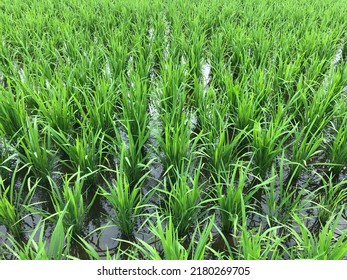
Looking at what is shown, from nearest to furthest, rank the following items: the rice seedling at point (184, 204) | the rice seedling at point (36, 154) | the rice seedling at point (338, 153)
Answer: the rice seedling at point (184, 204) → the rice seedling at point (36, 154) → the rice seedling at point (338, 153)

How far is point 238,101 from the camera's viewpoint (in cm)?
206

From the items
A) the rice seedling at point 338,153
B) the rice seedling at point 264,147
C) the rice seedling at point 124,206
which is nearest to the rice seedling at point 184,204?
the rice seedling at point 124,206

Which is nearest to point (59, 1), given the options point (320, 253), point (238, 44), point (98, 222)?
point (238, 44)

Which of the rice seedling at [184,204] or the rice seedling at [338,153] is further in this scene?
the rice seedling at [338,153]

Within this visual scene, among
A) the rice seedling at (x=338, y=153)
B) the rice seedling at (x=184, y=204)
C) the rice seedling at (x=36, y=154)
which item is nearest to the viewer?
the rice seedling at (x=184, y=204)

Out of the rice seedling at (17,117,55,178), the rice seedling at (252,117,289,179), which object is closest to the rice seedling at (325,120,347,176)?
the rice seedling at (252,117,289,179)

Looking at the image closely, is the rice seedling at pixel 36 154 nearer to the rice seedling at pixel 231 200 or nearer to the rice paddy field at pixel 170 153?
the rice paddy field at pixel 170 153

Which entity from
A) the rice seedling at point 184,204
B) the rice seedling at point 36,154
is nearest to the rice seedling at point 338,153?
the rice seedling at point 184,204

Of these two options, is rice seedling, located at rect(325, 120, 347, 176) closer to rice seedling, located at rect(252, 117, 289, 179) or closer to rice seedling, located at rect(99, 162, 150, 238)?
rice seedling, located at rect(252, 117, 289, 179)

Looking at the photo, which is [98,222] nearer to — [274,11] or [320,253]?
[320,253]

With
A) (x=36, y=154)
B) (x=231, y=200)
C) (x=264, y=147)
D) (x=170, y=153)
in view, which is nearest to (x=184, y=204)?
(x=231, y=200)

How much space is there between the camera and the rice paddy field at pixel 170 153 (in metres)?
1.55

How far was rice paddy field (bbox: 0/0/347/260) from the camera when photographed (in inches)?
61.1

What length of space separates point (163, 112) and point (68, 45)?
126 cm
